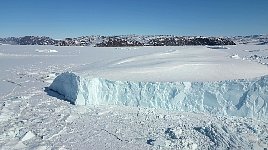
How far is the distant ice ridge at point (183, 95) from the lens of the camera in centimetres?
801

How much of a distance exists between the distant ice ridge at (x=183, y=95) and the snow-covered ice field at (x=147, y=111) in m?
0.02

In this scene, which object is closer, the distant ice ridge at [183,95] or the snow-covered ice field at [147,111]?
the snow-covered ice field at [147,111]

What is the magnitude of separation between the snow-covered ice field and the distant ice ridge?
2cm

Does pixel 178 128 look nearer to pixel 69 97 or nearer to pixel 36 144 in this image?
pixel 36 144

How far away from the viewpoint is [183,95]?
8711mm

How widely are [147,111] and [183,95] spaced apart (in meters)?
1.11

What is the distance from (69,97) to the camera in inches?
404

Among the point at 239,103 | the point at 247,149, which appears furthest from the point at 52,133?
the point at 239,103

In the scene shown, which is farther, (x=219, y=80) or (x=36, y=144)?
(x=219, y=80)

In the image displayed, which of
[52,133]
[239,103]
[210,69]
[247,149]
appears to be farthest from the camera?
[210,69]

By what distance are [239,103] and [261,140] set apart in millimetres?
1928

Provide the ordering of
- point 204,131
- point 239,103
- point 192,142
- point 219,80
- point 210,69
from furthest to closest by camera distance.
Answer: point 210,69, point 219,80, point 239,103, point 204,131, point 192,142

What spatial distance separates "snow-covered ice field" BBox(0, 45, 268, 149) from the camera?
21.8 feet

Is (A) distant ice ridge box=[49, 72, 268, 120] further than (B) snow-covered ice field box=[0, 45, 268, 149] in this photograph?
Yes
